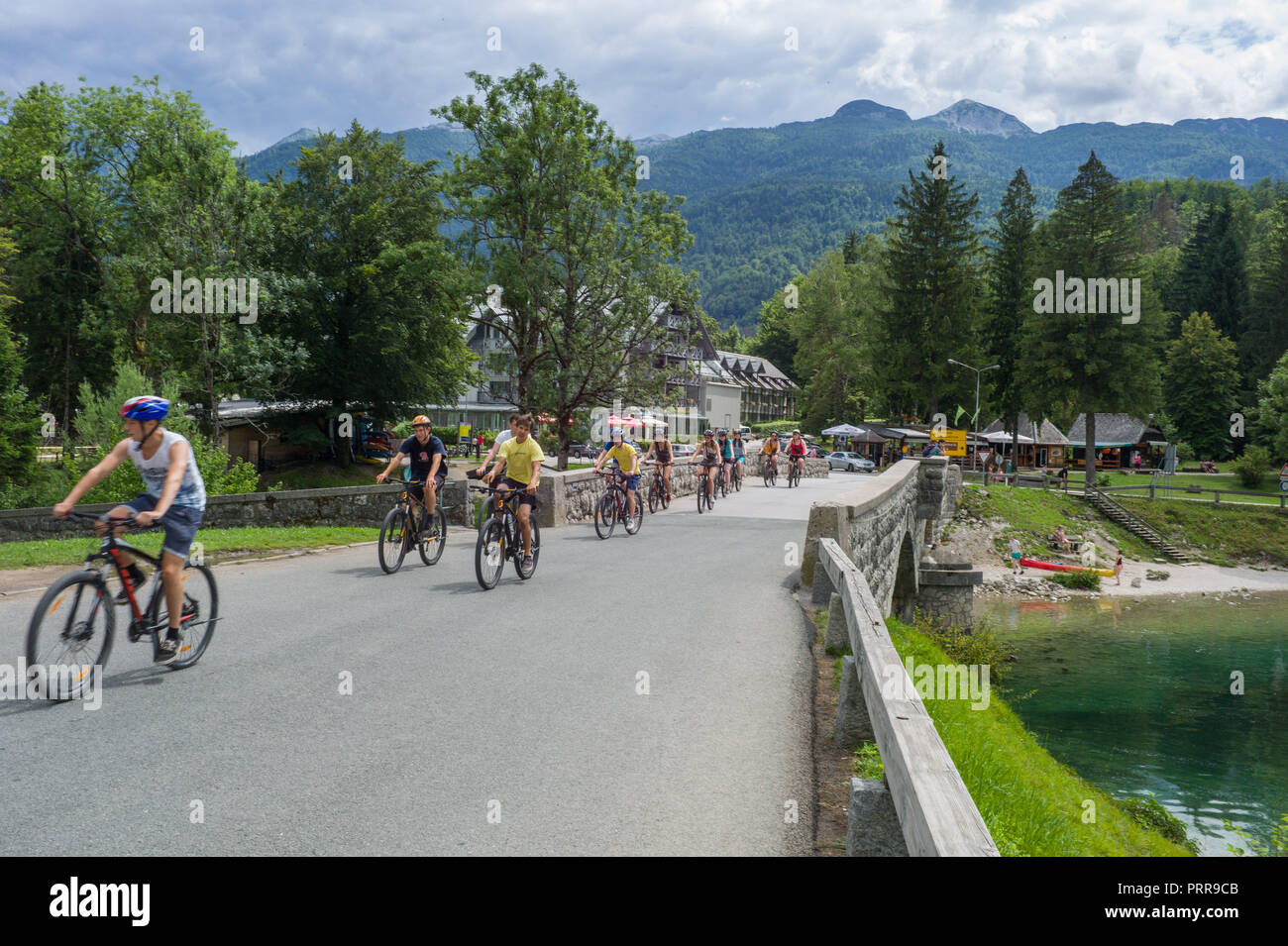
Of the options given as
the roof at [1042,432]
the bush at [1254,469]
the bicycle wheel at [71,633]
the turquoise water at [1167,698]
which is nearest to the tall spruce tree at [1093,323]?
the bush at [1254,469]

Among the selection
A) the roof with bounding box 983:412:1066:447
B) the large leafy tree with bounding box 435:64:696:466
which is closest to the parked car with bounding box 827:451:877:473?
the roof with bounding box 983:412:1066:447

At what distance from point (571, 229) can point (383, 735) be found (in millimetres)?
29362

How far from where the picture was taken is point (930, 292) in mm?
69438

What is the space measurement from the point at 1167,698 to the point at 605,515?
63.0 ft

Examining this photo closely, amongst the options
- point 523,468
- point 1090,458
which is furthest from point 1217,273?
point 523,468

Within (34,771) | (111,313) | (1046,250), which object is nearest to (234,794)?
(34,771)

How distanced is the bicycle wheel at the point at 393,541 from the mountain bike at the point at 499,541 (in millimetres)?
1191

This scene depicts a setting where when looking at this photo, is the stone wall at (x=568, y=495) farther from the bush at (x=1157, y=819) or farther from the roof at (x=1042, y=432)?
the roof at (x=1042, y=432)

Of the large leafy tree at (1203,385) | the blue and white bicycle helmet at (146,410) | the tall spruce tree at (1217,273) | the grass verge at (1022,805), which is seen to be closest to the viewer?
the grass verge at (1022,805)

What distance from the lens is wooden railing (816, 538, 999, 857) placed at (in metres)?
2.65

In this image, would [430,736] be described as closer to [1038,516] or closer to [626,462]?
[626,462]

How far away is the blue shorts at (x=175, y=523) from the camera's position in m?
6.64

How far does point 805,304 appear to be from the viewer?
315 feet

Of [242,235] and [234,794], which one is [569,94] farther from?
[234,794]
